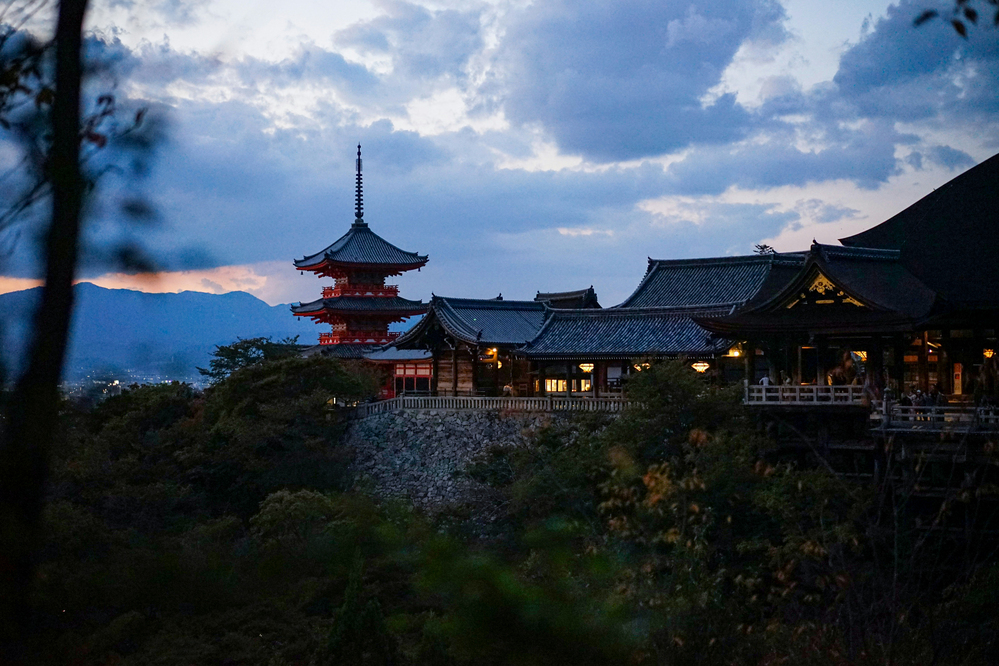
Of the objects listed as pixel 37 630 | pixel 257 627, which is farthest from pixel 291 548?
pixel 37 630

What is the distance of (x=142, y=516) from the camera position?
21547 millimetres

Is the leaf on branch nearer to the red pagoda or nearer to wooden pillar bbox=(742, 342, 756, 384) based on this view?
wooden pillar bbox=(742, 342, 756, 384)

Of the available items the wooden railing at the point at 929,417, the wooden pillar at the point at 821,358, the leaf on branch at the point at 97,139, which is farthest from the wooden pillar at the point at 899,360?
the leaf on branch at the point at 97,139

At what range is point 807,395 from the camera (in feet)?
67.1

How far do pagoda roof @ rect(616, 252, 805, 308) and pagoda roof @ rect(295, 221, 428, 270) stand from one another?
15.2 metres

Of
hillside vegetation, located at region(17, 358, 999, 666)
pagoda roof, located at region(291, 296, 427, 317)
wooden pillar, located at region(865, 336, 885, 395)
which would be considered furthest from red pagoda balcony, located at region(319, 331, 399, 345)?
wooden pillar, located at region(865, 336, 885, 395)

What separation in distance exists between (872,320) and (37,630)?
64.3 ft

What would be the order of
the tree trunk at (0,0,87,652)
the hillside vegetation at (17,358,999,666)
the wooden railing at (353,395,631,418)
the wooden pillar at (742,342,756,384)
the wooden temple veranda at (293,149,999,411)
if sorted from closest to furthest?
1. the tree trunk at (0,0,87,652)
2. the hillside vegetation at (17,358,999,666)
3. the wooden temple veranda at (293,149,999,411)
4. the wooden pillar at (742,342,756,384)
5. the wooden railing at (353,395,631,418)

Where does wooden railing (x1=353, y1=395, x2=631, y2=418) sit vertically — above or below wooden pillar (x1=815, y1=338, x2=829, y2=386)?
below

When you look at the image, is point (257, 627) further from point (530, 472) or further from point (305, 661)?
point (530, 472)

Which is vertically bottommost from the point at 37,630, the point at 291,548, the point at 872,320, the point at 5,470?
the point at 291,548

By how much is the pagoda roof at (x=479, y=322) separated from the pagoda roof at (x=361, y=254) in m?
10.1

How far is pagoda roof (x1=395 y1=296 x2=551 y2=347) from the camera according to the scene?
31391 millimetres

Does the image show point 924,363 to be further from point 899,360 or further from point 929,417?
point 929,417
